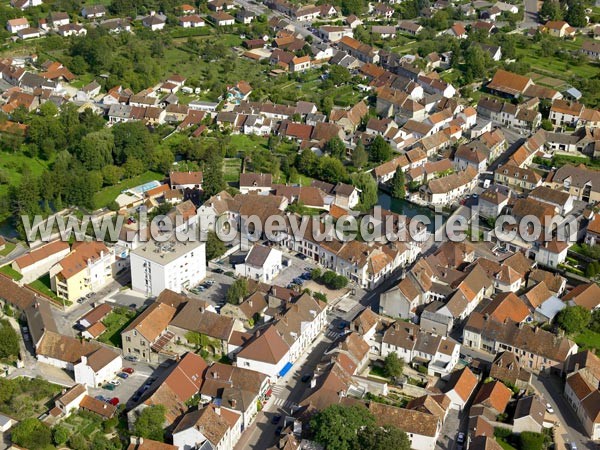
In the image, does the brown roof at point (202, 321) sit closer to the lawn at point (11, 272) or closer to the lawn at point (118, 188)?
the lawn at point (11, 272)

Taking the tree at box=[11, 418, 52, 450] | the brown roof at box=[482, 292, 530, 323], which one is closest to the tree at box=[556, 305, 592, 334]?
the brown roof at box=[482, 292, 530, 323]

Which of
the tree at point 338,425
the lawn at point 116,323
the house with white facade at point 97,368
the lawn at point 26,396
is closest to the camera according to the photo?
the tree at point 338,425

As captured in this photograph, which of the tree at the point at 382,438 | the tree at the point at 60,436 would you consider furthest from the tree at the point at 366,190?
the tree at the point at 60,436

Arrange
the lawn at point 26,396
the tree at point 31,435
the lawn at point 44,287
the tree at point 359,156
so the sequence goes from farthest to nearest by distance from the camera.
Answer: the tree at point 359,156 < the lawn at point 44,287 < the lawn at point 26,396 < the tree at point 31,435

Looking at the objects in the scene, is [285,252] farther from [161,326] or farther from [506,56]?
[506,56]

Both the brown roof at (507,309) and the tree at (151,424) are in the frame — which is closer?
the tree at (151,424)

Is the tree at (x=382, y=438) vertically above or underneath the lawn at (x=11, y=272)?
above

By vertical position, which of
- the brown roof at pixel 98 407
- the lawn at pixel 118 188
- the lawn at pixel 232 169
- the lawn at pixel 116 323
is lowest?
the lawn at pixel 118 188

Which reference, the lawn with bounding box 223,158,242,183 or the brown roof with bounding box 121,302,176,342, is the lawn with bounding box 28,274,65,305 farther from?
the lawn with bounding box 223,158,242,183
